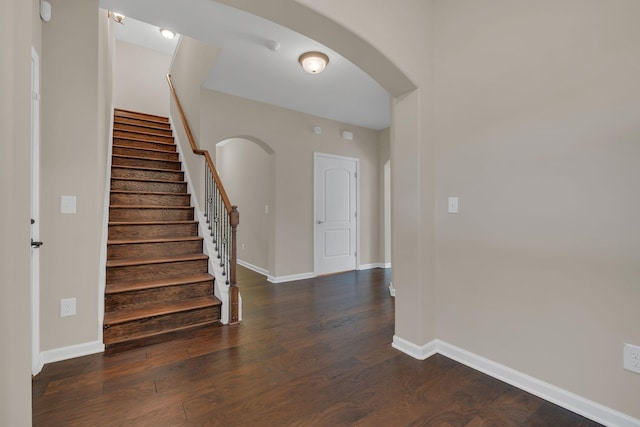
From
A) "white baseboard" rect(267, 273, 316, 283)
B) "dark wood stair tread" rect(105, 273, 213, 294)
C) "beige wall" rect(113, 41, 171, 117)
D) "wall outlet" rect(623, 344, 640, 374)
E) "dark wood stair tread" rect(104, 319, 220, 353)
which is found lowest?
"dark wood stair tread" rect(104, 319, 220, 353)

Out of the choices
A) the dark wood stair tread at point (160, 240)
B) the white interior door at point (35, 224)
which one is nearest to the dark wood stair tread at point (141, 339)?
the white interior door at point (35, 224)

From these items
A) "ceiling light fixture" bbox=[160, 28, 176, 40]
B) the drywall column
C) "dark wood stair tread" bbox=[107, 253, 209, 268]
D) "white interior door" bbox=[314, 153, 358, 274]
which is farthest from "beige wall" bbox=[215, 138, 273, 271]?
the drywall column

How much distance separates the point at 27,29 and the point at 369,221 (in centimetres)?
527

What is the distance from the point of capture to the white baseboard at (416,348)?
233cm

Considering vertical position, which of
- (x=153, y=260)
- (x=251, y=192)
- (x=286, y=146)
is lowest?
(x=153, y=260)

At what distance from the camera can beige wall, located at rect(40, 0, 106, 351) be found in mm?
2252

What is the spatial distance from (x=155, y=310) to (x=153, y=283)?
0.30 m

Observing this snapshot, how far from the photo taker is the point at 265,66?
3.50m

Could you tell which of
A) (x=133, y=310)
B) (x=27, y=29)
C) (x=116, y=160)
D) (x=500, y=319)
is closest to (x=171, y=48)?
(x=116, y=160)

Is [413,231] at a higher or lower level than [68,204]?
lower

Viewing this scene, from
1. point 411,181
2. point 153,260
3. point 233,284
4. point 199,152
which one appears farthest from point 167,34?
point 411,181

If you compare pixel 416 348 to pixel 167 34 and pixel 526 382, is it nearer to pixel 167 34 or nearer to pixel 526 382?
pixel 526 382

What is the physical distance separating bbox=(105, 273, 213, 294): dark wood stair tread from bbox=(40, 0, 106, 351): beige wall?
0.38 meters

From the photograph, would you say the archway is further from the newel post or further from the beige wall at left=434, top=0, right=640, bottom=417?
the newel post
